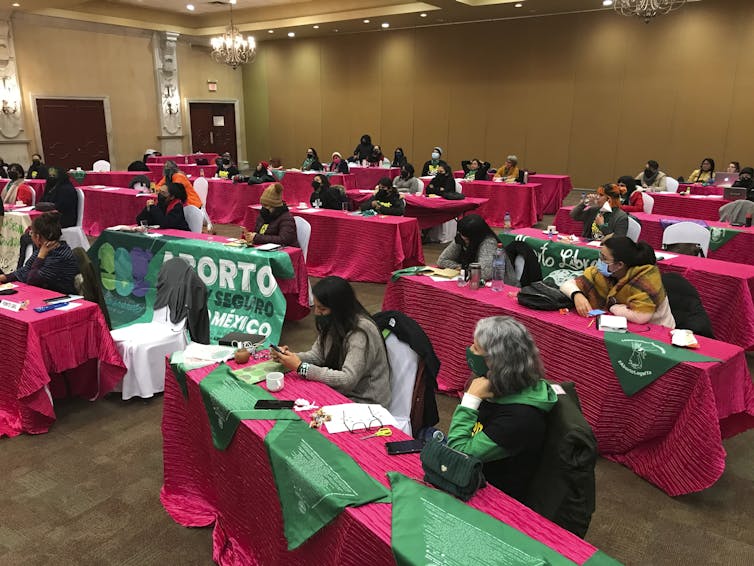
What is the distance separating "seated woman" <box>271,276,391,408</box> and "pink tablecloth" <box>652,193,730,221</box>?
23.4 feet

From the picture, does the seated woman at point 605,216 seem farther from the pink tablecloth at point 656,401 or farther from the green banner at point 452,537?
the green banner at point 452,537

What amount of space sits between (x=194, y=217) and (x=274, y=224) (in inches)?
45.2

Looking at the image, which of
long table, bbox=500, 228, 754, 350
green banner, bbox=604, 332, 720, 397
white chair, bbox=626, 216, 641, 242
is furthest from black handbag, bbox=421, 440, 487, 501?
white chair, bbox=626, 216, 641, 242

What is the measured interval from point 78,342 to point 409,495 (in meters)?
2.72

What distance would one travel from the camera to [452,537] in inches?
60.7

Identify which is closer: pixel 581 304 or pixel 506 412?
pixel 506 412

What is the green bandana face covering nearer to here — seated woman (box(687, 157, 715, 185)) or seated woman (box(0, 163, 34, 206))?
seated woman (box(0, 163, 34, 206))

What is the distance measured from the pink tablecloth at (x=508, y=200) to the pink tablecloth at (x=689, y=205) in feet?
6.44

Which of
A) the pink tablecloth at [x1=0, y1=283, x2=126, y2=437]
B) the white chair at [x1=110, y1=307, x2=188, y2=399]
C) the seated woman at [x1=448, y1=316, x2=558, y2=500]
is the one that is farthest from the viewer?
the white chair at [x1=110, y1=307, x2=188, y2=399]

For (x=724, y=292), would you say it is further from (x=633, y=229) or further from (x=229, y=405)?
(x=229, y=405)

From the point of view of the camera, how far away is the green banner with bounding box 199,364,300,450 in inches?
86.5

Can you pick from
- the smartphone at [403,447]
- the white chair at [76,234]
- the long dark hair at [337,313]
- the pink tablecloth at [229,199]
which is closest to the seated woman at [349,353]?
the long dark hair at [337,313]

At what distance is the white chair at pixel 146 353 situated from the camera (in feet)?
12.4

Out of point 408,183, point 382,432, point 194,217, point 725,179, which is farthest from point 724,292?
point 408,183
